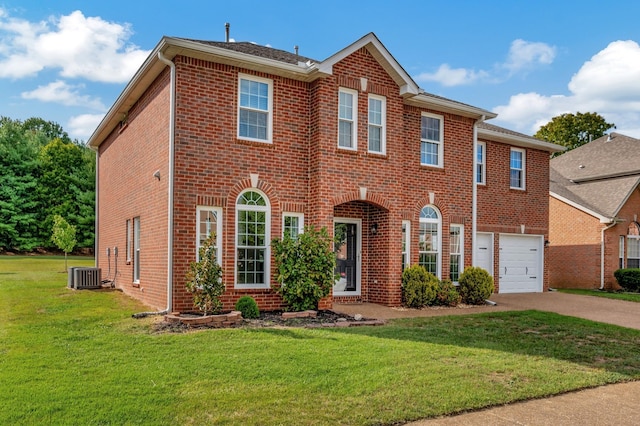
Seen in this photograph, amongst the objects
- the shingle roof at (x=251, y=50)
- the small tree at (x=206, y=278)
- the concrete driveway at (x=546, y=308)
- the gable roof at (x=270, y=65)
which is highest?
the shingle roof at (x=251, y=50)

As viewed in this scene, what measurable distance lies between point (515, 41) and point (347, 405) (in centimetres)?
1457

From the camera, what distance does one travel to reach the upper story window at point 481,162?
17.8m

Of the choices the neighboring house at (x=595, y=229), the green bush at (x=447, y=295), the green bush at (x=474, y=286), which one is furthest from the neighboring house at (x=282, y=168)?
the neighboring house at (x=595, y=229)

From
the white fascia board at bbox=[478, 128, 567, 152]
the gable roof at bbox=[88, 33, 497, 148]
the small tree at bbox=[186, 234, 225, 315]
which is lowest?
the small tree at bbox=[186, 234, 225, 315]

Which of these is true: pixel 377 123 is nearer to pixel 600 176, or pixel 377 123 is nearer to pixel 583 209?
pixel 583 209

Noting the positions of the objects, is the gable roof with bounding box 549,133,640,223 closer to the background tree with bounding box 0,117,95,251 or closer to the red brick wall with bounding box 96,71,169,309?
the red brick wall with bounding box 96,71,169,309

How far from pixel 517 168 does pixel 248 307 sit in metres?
12.5

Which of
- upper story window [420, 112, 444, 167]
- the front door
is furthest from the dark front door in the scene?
upper story window [420, 112, 444, 167]

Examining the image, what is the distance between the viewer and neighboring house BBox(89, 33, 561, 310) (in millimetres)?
11406

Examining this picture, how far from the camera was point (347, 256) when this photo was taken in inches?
573

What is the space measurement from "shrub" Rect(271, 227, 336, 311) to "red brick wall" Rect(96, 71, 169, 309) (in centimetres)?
265

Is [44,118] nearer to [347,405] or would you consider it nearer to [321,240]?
[321,240]

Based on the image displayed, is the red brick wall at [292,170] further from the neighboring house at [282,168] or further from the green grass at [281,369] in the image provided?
the green grass at [281,369]

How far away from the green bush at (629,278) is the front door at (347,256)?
44.7 ft
